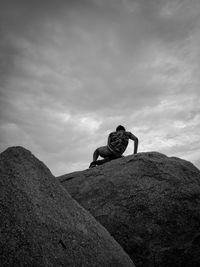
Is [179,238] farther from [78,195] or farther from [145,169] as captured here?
[78,195]

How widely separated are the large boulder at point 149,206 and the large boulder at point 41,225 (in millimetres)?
1508

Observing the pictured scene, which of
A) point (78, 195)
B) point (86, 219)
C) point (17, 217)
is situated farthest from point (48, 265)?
point (78, 195)

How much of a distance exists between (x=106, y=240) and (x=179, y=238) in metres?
2.30

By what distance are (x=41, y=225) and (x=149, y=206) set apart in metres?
3.15

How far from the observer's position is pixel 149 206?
17.8 ft

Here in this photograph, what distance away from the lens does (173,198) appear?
5.57m

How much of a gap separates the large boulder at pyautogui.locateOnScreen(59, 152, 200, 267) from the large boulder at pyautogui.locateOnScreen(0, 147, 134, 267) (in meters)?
1.51

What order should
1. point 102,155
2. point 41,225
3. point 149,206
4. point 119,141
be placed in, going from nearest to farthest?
1. point 41,225
2. point 149,206
3. point 119,141
4. point 102,155

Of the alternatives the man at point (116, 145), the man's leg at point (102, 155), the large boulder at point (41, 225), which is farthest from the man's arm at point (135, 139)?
the large boulder at point (41, 225)

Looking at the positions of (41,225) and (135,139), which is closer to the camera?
(41,225)

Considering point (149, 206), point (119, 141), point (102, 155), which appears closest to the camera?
point (149, 206)

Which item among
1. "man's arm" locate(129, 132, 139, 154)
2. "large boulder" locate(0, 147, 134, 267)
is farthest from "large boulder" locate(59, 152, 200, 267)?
"man's arm" locate(129, 132, 139, 154)

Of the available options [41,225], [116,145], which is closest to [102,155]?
[116,145]

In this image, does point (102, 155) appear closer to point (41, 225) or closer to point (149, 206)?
point (149, 206)
